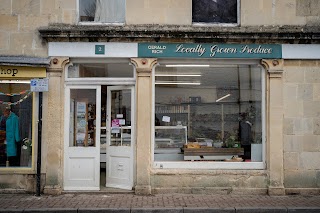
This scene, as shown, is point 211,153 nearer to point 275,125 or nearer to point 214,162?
point 214,162

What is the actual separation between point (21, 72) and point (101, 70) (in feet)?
6.23

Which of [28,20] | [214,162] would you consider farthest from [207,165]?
[28,20]

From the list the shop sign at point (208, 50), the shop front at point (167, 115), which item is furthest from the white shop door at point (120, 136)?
the shop sign at point (208, 50)

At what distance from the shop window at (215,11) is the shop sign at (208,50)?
0.78 metres

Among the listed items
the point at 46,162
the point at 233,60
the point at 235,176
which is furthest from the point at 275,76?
the point at 46,162

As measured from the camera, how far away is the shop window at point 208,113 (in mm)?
10211

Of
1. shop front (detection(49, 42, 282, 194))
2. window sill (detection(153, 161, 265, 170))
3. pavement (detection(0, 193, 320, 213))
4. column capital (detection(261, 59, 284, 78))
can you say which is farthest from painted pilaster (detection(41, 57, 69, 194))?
column capital (detection(261, 59, 284, 78))

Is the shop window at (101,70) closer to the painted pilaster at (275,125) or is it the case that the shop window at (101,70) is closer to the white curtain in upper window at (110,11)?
the white curtain in upper window at (110,11)

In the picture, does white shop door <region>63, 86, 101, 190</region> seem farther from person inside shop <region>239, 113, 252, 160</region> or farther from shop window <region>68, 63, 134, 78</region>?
person inside shop <region>239, 113, 252, 160</region>

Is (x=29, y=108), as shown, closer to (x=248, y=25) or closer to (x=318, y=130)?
(x=248, y=25)

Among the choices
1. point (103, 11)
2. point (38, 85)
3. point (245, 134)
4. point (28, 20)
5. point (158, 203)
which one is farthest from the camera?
point (245, 134)

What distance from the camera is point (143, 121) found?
32.1ft

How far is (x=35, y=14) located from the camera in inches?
388

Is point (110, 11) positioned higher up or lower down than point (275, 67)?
higher up
